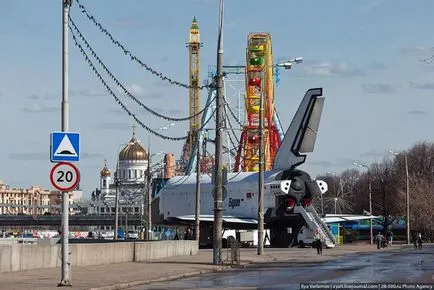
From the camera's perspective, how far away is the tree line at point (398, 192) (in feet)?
371

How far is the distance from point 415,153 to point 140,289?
11756 centimetres

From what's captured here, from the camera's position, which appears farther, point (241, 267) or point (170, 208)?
point (170, 208)

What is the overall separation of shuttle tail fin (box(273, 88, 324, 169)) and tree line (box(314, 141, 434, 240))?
27.3 meters

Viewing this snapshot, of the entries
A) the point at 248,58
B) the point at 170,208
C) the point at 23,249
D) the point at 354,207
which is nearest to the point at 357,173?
the point at 354,207

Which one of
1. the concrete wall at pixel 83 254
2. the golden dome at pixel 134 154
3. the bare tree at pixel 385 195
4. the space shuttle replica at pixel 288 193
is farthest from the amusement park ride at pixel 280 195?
the golden dome at pixel 134 154

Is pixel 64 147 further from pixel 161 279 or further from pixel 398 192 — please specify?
pixel 398 192

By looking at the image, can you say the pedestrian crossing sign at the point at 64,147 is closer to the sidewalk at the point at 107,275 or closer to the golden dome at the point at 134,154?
the sidewalk at the point at 107,275

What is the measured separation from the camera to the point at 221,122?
37.8 m

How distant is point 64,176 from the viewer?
22656 mm

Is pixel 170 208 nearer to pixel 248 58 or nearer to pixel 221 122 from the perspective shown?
pixel 248 58

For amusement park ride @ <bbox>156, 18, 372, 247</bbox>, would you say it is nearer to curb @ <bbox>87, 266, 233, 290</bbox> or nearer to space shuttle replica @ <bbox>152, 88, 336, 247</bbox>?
space shuttle replica @ <bbox>152, 88, 336, 247</bbox>

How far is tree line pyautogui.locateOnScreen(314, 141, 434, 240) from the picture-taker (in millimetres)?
113000

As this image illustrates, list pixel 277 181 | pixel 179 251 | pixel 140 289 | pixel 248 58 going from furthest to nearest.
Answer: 1. pixel 248 58
2. pixel 277 181
3. pixel 179 251
4. pixel 140 289

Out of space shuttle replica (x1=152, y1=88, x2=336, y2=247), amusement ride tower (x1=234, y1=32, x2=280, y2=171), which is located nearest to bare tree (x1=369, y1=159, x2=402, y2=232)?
amusement ride tower (x1=234, y1=32, x2=280, y2=171)
